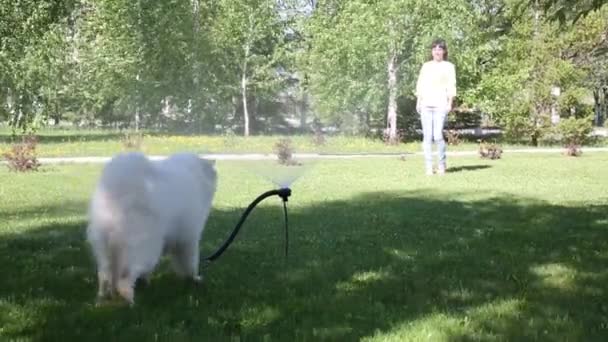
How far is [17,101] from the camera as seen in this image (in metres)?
18.0

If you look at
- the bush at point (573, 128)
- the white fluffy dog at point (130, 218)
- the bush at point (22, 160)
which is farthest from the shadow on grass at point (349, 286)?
the bush at point (573, 128)

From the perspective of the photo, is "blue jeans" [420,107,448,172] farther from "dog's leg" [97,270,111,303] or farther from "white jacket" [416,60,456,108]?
"dog's leg" [97,270,111,303]

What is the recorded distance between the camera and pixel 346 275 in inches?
251

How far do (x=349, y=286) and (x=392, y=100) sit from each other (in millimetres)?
26976

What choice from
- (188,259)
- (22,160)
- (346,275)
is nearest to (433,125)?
(22,160)

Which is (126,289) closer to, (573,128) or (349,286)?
(349,286)

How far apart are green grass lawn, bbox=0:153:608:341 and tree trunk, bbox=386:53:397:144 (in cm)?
1960

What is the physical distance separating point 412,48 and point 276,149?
2514 cm

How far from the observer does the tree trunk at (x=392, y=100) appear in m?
31.6

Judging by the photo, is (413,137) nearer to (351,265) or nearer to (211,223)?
(211,223)

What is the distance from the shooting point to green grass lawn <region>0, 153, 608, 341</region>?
4.68 meters

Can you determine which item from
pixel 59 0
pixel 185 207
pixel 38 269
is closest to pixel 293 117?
pixel 185 207

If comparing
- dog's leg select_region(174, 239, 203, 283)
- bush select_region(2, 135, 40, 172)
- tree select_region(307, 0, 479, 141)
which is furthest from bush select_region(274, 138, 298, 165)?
tree select_region(307, 0, 479, 141)

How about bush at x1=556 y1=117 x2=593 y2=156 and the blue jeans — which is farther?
bush at x1=556 y1=117 x2=593 y2=156
